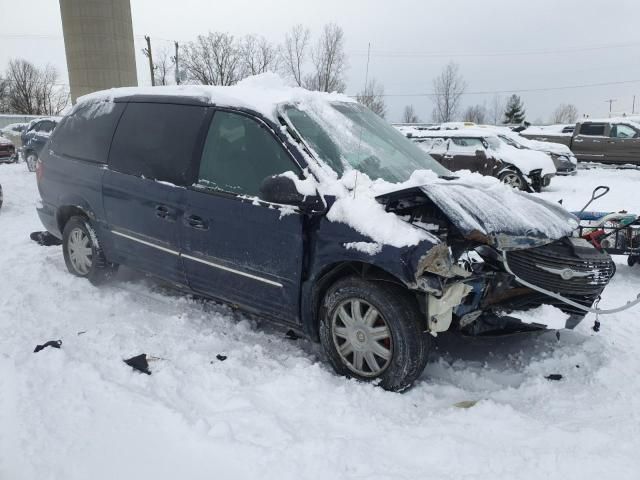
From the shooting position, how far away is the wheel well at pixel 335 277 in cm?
306

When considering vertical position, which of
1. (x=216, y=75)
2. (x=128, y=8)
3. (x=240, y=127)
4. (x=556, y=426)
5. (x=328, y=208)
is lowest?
(x=556, y=426)

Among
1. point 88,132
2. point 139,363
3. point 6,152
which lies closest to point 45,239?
point 88,132

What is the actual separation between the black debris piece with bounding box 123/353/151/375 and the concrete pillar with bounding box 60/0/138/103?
39.3 metres

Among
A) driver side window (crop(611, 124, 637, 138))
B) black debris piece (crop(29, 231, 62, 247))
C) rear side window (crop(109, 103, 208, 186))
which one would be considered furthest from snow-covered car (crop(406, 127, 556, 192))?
rear side window (crop(109, 103, 208, 186))

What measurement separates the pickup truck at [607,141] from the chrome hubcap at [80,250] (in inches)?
685

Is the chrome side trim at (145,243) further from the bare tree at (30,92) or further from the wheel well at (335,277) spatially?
the bare tree at (30,92)

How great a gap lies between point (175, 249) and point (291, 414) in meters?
1.74

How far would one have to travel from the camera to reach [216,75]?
44781mm

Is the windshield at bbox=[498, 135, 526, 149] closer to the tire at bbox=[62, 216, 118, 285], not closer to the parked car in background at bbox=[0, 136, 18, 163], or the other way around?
the tire at bbox=[62, 216, 118, 285]

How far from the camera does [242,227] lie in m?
3.49

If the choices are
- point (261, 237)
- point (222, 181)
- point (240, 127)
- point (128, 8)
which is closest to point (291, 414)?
point (261, 237)

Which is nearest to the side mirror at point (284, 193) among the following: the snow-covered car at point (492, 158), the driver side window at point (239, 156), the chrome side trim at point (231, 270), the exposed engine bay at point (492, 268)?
the driver side window at point (239, 156)

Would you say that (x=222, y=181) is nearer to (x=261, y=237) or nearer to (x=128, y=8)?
(x=261, y=237)

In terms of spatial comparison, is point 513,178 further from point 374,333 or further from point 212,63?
point 212,63
